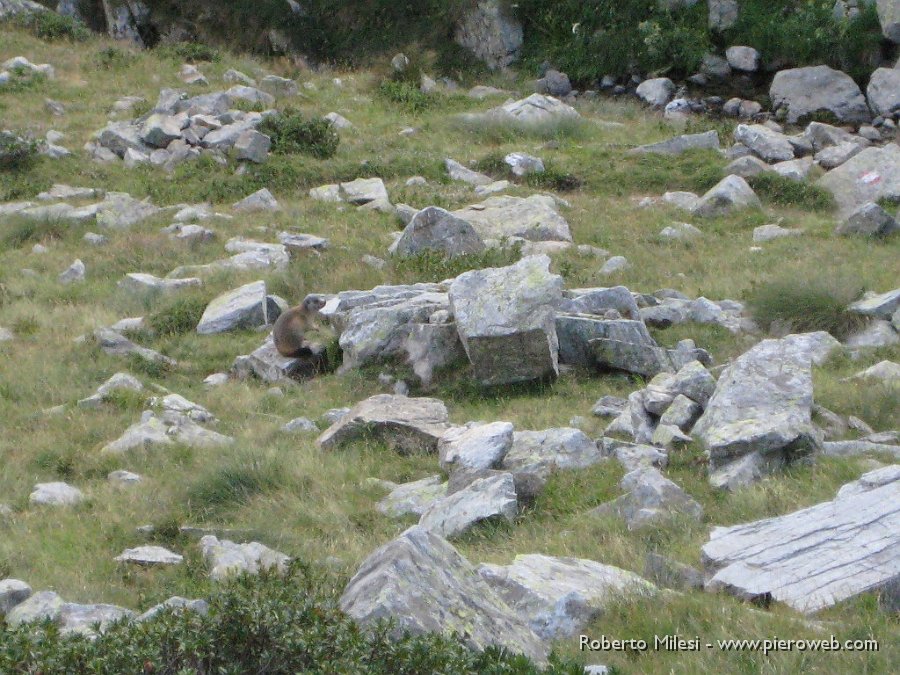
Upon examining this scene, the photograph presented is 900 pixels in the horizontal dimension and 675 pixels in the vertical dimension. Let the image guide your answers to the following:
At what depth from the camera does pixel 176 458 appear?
9281 millimetres

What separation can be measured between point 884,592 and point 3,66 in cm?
2358

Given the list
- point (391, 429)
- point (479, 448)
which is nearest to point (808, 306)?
point (391, 429)

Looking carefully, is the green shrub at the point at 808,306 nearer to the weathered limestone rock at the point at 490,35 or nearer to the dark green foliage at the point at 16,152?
the dark green foliage at the point at 16,152

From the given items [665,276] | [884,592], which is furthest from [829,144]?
[884,592]

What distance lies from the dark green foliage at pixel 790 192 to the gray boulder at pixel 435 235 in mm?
5986

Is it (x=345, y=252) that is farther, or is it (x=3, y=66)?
(x=3, y=66)

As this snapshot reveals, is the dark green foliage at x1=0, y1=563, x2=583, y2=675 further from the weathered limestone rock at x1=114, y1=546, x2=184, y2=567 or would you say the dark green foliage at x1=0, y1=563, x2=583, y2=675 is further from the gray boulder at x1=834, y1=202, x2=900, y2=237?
the gray boulder at x1=834, y1=202, x2=900, y2=237

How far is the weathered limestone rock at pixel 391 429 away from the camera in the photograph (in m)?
9.38

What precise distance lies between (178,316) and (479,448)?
609 cm

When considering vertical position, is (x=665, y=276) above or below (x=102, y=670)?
below

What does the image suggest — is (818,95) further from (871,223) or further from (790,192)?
(871,223)

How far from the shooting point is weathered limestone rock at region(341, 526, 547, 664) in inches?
185

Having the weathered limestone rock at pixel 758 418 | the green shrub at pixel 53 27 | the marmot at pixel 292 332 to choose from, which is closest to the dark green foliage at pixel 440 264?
the marmot at pixel 292 332

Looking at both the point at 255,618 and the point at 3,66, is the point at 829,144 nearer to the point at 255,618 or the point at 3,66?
the point at 3,66
